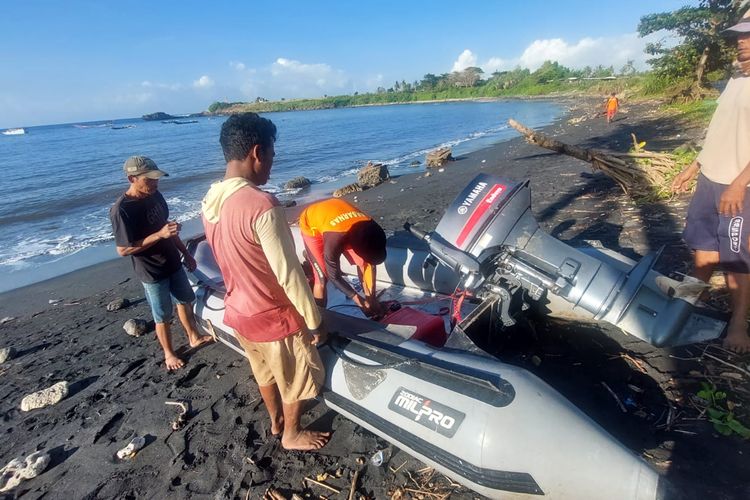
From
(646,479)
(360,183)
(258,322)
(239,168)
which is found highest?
(239,168)

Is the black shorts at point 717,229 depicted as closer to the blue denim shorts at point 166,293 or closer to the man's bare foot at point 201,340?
the blue denim shorts at point 166,293

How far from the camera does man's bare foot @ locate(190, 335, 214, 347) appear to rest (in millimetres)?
4156

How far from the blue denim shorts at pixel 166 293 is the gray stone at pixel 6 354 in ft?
7.80

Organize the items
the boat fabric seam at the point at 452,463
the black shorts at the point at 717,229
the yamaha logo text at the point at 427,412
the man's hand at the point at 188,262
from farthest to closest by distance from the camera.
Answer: the man's hand at the point at 188,262 < the black shorts at the point at 717,229 < the yamaha logo text at the point at 427,412 < the boat fabric seam at the point at 452,463

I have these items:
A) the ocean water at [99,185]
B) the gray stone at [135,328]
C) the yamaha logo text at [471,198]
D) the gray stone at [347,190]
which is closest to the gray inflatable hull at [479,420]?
the yamaha logo text at [471,198]

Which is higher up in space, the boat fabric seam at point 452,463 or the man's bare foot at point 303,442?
the boat fabric seam at point 452,463

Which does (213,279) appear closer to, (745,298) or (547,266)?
(547,266)

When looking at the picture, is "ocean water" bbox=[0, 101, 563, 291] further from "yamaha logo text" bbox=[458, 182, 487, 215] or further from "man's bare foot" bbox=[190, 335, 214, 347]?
"yamaha logo text" bbox=[458, 182, 487, 215]

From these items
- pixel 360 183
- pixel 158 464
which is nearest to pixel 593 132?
pixel 360 183

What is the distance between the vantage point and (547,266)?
2670mm

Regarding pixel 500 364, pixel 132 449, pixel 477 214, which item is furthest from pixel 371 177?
pixel 500 364

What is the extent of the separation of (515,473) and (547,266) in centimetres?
135

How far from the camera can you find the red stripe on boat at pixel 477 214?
2.86 m

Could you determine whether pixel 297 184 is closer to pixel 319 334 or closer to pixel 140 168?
pixel 140 168
